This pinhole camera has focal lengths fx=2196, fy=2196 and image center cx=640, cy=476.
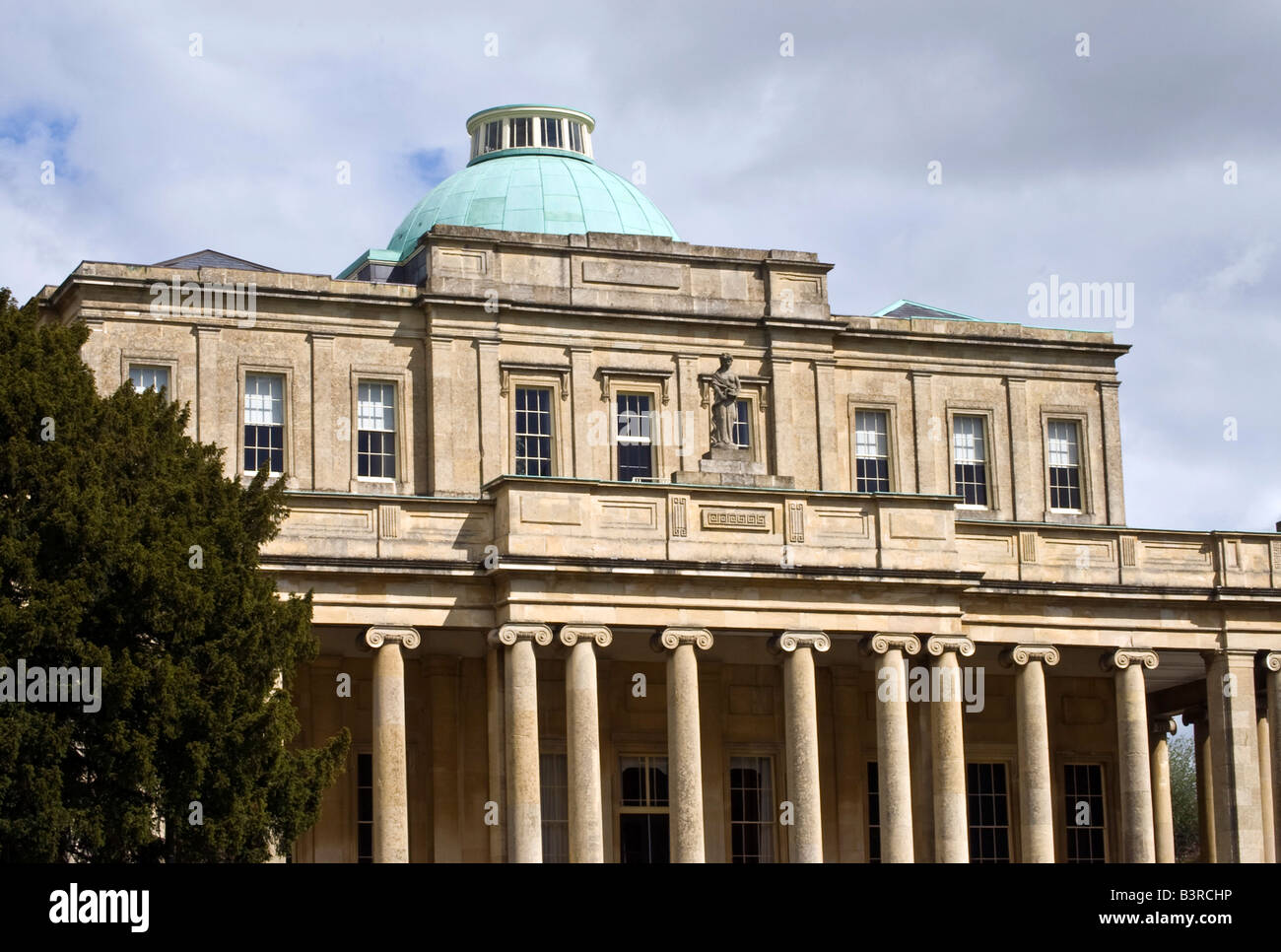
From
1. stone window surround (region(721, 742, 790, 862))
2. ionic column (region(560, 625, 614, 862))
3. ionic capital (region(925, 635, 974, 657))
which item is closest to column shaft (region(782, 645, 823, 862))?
ionic capital (region(925, 635, 974, 657))

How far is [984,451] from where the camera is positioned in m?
50.5

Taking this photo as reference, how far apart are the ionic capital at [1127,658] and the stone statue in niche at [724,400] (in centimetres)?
878

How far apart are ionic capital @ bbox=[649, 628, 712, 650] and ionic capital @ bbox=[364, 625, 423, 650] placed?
446cm

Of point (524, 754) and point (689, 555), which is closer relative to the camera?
point (524, 754)

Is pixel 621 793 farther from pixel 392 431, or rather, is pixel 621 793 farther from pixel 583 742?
pixel 392 431

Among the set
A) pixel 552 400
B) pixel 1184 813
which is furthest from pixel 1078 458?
pixel 1184 813

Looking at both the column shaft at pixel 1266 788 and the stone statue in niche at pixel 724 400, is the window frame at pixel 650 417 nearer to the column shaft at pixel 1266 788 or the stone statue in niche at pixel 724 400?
the stone statue in niche at pixel 724 400

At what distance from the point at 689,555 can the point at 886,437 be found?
34.2ft

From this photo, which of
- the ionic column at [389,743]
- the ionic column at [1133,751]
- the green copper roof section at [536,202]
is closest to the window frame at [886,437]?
the green copper roof section at [536,202]

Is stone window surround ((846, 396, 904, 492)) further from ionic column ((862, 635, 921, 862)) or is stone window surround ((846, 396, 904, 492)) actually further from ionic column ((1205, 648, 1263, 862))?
ionic column ((1205, 648, 1263, 862))

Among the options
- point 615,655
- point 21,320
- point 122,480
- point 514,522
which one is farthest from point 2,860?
point 615,655

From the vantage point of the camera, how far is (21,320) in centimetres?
3316

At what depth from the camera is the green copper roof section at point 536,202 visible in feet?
166

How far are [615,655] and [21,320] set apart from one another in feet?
50.2
